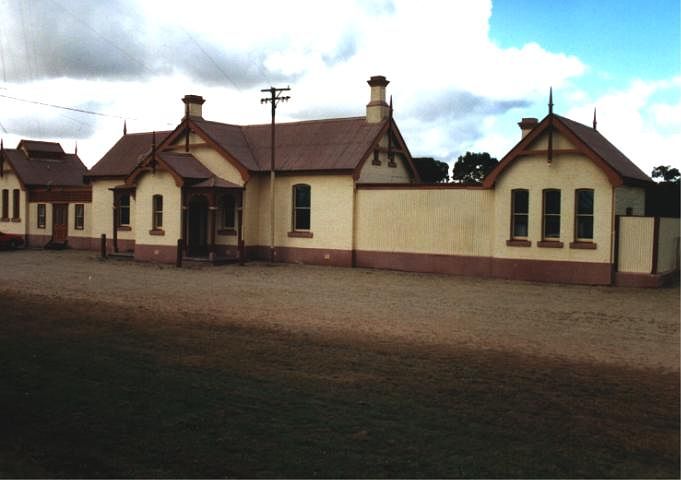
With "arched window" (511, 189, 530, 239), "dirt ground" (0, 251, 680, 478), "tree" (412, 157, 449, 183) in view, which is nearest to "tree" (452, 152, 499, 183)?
"tree" (412, 157, 449, 183)

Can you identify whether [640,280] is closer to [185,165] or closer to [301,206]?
[301,206]

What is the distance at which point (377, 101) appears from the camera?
1165 inches

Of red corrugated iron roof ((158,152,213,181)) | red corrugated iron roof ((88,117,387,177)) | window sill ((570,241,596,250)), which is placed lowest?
window sill ((570,241,596,250))

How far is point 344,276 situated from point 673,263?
11437 mm

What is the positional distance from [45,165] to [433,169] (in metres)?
30.5

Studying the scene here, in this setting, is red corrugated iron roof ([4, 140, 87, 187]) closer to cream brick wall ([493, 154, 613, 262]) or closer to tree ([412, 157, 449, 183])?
tree ([412, 157, 449, 183])

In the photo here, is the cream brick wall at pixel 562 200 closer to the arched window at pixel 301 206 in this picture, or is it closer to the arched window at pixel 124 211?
the arched window at pixel 301 206

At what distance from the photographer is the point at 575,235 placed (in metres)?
22.5

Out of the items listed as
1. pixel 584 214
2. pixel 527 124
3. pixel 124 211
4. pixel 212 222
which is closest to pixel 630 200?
pixel 584 214

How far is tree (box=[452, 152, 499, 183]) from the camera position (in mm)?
55031

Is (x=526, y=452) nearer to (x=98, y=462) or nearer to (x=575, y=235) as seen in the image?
(x=98, y=462)

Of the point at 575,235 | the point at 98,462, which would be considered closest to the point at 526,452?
the point at 98,462

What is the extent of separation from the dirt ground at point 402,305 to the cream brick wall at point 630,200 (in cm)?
292

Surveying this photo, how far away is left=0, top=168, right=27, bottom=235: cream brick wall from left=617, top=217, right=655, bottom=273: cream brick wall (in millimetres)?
32647
